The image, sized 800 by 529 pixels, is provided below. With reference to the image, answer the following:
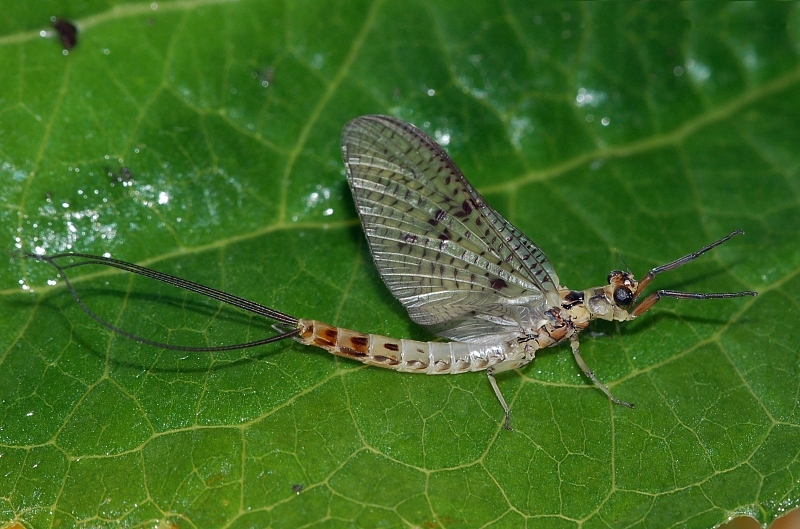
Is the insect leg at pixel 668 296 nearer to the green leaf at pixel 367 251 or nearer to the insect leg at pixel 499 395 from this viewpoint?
the green leaf at pixel 367 251

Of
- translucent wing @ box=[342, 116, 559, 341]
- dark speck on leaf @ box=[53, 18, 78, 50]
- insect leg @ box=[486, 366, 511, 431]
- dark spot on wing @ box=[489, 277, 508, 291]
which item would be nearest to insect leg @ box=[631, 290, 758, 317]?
translucent wing @ box=[342, 116, 559, 341]

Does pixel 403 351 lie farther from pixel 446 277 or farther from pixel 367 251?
pixel 367 251

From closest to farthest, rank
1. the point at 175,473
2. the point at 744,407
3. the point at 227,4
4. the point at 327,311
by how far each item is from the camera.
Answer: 1. the point at 175,473
2. the point at 744,407
3. the point at 327,311
4. the point at 227,4

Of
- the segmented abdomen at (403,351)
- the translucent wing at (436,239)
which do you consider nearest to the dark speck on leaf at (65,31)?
the translucent wing at (436,239)

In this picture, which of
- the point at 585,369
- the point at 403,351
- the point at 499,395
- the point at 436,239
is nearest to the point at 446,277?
the point at 436,239

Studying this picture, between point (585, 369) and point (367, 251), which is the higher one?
point (367, 251)

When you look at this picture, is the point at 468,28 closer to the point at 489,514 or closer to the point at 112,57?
the point at 112,57

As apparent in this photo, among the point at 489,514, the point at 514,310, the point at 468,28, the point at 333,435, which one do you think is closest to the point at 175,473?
the point at 333,435
